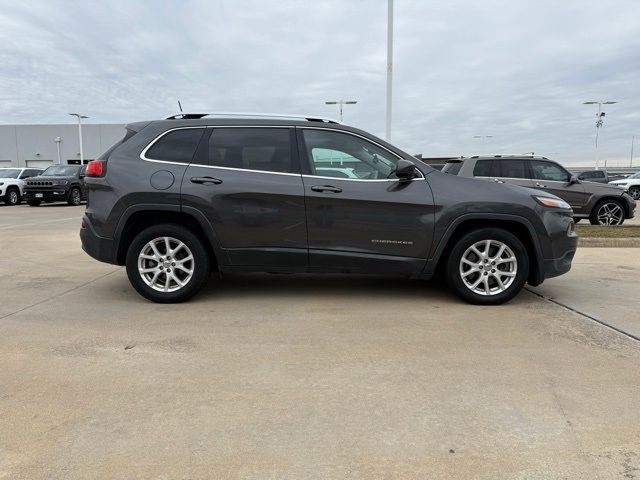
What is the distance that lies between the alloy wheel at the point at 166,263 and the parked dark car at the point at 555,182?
796 centimetres

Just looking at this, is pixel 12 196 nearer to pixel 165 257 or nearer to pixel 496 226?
pixel 165 257

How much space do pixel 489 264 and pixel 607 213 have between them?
29.1 feet

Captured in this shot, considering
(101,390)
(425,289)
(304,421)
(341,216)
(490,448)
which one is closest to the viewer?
(490,448)

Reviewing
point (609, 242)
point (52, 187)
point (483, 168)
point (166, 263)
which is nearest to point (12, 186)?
point (52, 187)

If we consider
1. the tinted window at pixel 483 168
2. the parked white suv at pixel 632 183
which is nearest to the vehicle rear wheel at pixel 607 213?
the tinted window at pixel 483 168

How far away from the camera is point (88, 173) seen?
5.22 m

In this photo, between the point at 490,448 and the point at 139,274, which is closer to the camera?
the point at 490,448

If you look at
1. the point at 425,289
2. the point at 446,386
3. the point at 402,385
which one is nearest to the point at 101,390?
the point at 402,385

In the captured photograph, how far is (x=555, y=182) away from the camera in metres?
11.7

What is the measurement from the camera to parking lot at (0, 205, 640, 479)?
2.49 metres

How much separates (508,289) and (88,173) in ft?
14.9

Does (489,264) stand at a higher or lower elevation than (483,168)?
lower

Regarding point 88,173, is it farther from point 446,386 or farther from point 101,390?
point 446,386

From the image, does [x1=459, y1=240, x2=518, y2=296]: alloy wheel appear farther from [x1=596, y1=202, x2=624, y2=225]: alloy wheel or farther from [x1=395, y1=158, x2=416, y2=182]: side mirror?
[x1=596, y1=202, x2=624, y2=225]: alloy wheel
